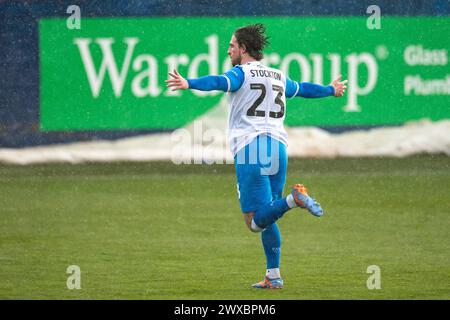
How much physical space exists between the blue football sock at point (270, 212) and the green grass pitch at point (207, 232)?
545 mm

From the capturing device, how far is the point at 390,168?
15.2m

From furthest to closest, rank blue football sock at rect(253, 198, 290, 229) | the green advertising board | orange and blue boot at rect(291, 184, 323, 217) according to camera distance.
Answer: the green advertising board < blue football sock at rect(253, 198, 290, 229) < orange and blue boot at rect(291, 184, 323, 217)

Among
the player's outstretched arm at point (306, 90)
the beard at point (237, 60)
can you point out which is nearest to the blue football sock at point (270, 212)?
the player's outstretched arm at point (306, 90)

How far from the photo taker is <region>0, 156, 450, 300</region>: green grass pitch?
8.25 metres

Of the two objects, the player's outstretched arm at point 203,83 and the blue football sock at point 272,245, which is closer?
the player's outstretched arm at point 203,83

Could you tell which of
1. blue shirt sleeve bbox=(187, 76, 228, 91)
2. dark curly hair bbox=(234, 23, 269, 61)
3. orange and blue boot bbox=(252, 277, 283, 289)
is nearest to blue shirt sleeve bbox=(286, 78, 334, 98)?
dark curly hair bbox=(234, 23, 269, 61)

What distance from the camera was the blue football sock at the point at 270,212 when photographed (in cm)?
761

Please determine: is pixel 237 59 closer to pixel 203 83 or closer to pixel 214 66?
pixel 203 83

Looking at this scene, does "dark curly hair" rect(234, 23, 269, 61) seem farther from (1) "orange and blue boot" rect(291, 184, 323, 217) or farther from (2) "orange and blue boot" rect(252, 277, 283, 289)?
(2) "orange and blue boot" rect(252, 277, 283, 289)

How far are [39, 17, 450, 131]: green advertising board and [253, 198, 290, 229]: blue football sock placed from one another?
7216 mm

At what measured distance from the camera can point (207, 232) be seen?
10.9m

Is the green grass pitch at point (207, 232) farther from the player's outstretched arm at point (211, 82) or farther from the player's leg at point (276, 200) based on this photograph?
the player's outstretched arm at point (211, 82)

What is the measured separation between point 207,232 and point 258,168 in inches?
126

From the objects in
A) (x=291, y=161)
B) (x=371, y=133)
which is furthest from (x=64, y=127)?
(x=371, y=133)
